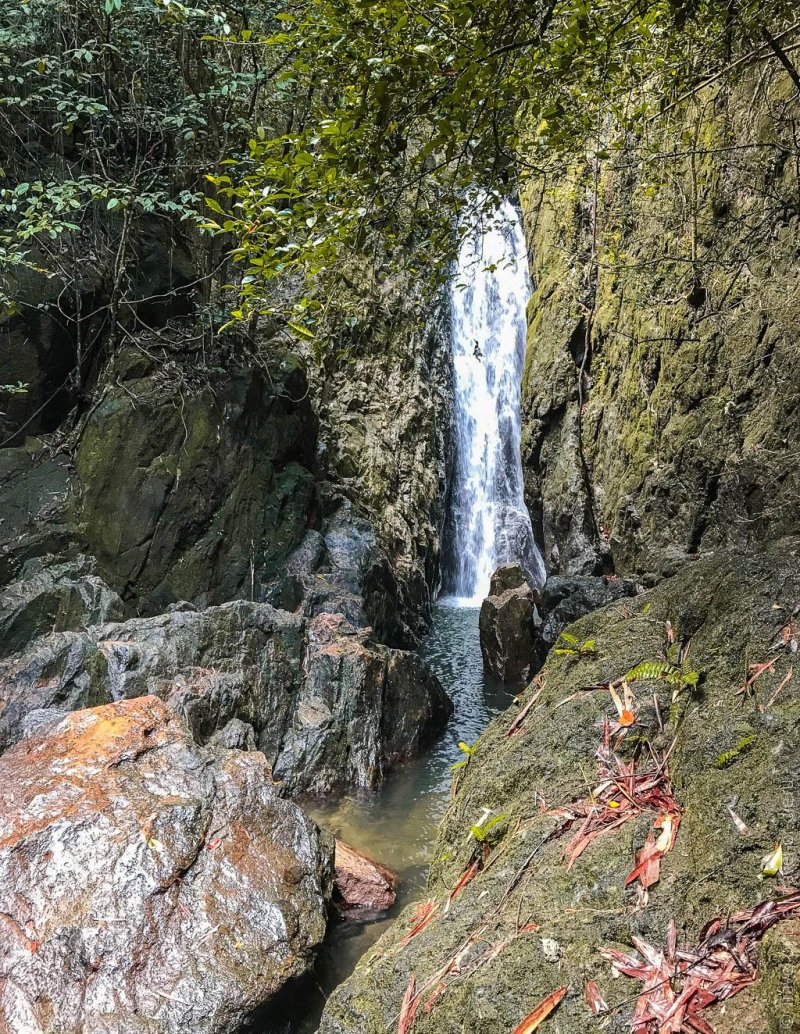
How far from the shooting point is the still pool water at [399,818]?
137 inches

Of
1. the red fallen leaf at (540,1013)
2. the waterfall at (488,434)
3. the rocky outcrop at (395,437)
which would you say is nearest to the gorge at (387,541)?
the red fallen leaf at (540,1013)

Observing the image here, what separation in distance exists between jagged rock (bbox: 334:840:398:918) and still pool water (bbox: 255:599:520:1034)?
86 millimetres

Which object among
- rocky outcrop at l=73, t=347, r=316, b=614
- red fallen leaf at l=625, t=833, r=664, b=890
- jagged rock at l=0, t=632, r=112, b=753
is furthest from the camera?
rocky outcrop at l=73, t=347, r=316, b=614

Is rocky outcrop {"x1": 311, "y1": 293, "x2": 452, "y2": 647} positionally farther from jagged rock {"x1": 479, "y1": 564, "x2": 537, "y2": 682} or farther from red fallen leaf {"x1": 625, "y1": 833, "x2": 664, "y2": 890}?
red fallen leaf {"x1": 625, "y1": 833, "x2": 664, "y2": 890}

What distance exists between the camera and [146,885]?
3537mm

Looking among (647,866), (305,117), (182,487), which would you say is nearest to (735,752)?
(647,866)

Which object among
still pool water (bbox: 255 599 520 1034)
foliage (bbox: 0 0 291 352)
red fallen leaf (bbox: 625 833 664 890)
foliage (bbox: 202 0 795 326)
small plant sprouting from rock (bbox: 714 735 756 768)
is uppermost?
foliage (bbox: 0 0 291 352)

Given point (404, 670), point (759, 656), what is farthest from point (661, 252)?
point (759, 656)

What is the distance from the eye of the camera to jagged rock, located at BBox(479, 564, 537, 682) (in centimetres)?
955

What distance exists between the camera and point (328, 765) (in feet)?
21.5

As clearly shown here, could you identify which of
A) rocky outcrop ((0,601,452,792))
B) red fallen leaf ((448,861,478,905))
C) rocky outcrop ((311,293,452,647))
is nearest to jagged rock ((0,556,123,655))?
rocky outcrop ((0,601,452,792))

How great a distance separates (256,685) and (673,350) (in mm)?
6261

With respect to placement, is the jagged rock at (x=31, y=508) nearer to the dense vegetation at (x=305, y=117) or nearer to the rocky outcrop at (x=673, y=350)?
the dense vegetation at (x=305, y=117)

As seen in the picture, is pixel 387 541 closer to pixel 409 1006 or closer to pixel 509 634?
pixel 509 634
